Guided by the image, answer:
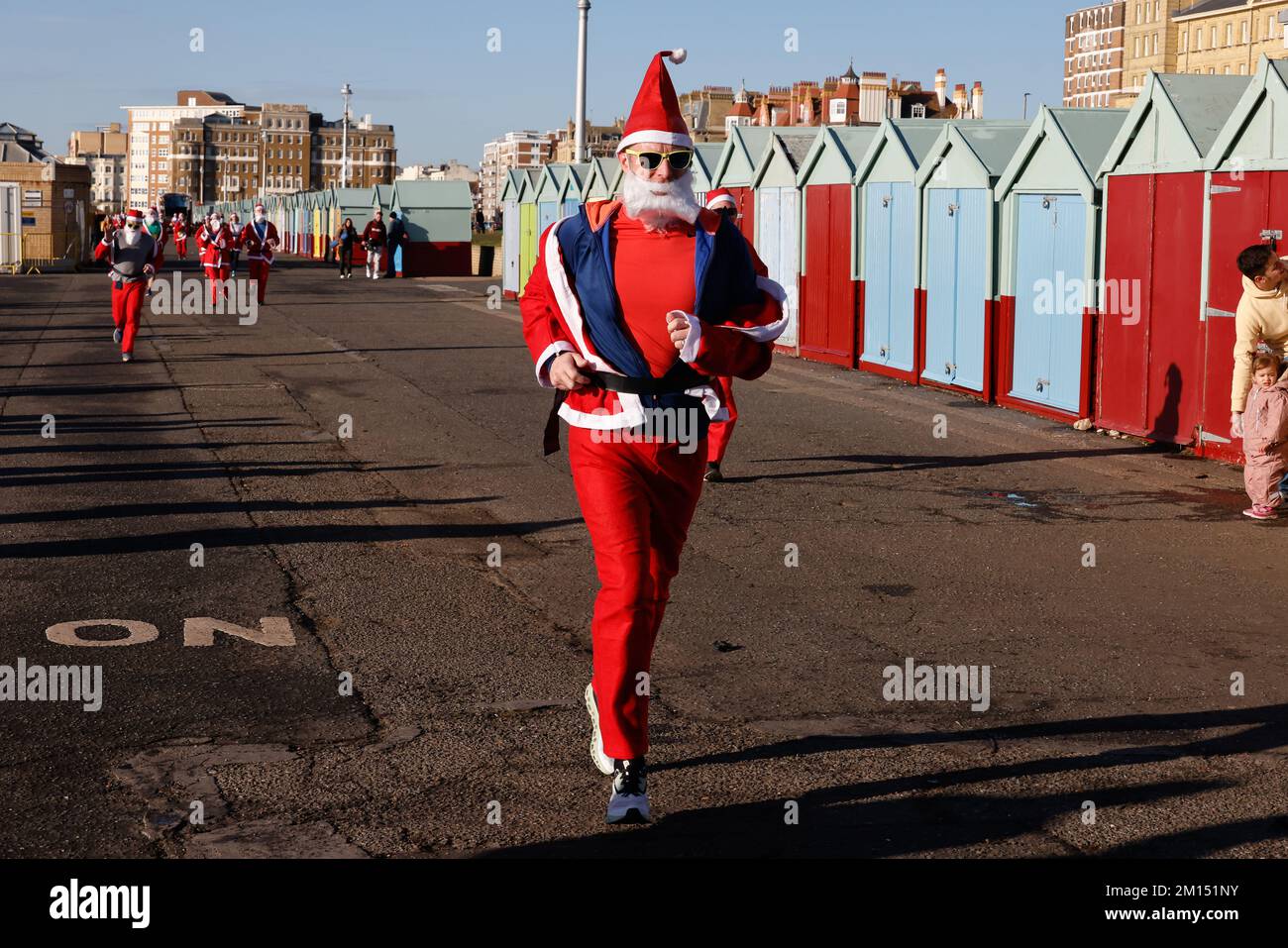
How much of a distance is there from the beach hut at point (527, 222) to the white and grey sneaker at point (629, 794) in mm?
33055

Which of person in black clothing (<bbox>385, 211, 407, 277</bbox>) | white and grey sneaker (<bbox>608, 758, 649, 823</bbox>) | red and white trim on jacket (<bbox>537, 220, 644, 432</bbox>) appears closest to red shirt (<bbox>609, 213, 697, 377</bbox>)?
red and white trim on jacket (<bbox>537, 220, 644, 432</bbox>)

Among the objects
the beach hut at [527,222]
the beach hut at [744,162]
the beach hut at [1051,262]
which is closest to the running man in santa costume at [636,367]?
the beach hut at [1051,262]

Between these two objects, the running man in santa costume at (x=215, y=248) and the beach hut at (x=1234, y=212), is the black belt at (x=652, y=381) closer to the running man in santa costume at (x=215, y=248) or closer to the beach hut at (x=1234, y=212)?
the beach hut at (x=1234, y=212)

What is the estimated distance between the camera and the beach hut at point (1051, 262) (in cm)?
1581

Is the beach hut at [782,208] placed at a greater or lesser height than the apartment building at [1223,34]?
lesser

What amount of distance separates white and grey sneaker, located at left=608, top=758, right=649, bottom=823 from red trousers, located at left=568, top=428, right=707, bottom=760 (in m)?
0.04

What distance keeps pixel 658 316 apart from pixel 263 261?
32.3 m

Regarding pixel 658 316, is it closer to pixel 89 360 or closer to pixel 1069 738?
pixel 1069 738

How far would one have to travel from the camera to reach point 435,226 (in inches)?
2205

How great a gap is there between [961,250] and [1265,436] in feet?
27.6

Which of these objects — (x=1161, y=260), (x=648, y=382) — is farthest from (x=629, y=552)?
(x=1161, y=260)

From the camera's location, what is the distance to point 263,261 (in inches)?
1427

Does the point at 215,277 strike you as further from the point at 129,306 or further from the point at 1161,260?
the point at 1161,260
